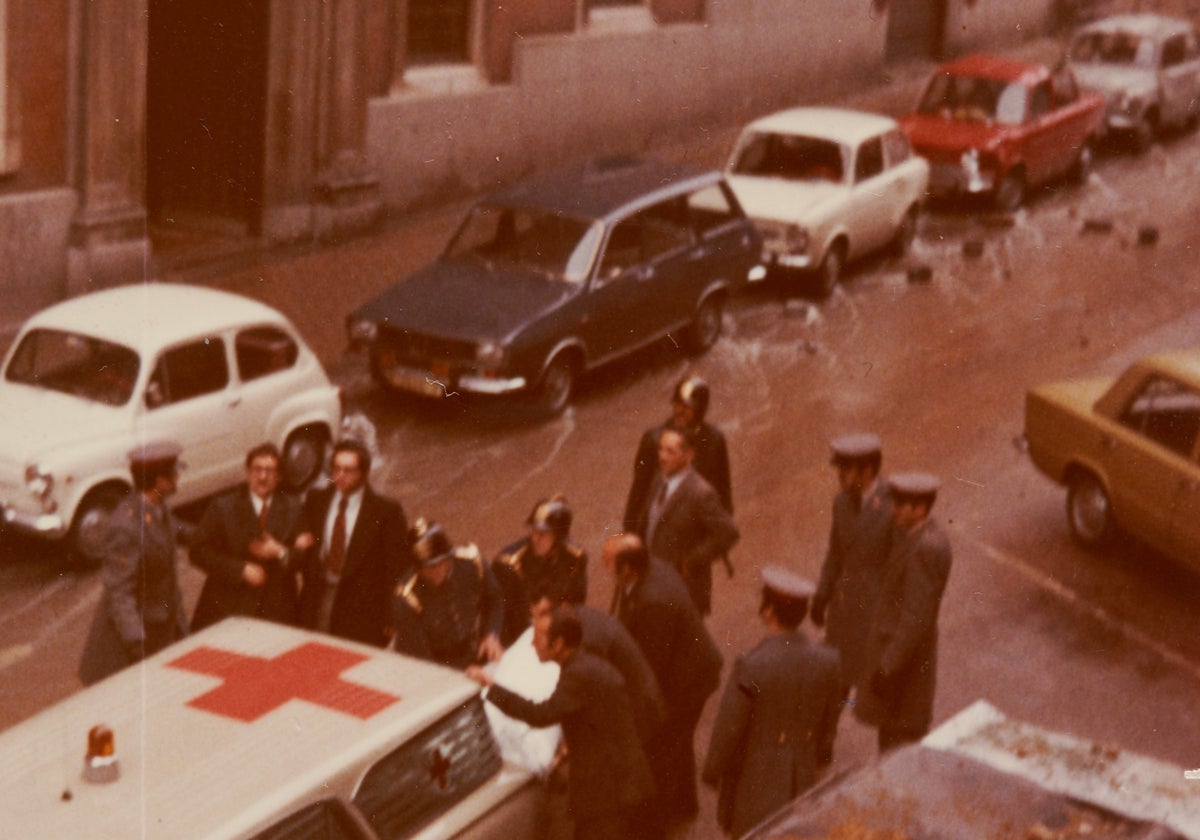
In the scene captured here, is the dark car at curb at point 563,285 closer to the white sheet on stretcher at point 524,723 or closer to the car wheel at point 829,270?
the car wheel at point 829,270

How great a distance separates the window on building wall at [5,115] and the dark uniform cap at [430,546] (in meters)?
9.48

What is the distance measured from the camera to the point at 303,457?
1349 cm

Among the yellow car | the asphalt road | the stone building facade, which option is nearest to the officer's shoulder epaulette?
the asphalt road

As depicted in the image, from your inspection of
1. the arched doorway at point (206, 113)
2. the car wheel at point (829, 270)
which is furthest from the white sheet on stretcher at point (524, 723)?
the arched doorway at point (206, 113)

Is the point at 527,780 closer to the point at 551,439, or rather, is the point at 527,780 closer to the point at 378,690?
the point at 378,690

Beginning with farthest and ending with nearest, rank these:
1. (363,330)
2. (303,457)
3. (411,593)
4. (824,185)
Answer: (824,185) < (363,330) < (303,457) < (411,593)

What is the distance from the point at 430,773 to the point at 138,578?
253cm

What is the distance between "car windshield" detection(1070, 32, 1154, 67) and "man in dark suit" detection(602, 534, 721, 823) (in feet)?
65.6

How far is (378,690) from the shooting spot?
709 cm

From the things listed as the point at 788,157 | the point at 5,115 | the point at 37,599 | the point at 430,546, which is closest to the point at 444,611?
the point at 430,546

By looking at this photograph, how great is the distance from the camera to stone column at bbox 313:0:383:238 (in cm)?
1934

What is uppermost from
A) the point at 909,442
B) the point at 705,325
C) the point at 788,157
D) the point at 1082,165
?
the point at 788,157

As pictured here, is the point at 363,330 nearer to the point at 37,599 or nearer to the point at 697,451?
the point at 37,599

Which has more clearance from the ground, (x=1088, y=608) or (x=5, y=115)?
(x=5, y=115)
